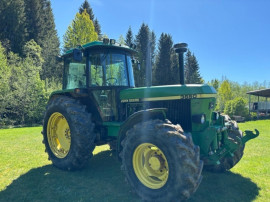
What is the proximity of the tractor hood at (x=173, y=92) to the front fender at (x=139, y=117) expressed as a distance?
364 millimetres

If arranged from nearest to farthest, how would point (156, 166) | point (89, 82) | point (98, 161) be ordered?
1. point (156, 166)
2. point (89, 82)
3. point (98, 161)

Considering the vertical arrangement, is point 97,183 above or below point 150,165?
below

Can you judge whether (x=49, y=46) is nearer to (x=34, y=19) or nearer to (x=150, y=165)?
(x=34, y=19)

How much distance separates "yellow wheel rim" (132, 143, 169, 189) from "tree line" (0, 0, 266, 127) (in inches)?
107

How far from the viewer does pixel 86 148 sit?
4.77 metres

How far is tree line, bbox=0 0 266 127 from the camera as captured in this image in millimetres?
20344

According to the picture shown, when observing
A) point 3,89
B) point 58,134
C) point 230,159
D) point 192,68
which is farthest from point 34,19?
point 230,159

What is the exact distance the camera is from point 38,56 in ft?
81.7

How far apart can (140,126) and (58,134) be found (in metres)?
2.89

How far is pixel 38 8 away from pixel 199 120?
3592 cm

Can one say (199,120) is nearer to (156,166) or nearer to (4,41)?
(156,166)

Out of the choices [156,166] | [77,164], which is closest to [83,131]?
[77,164]

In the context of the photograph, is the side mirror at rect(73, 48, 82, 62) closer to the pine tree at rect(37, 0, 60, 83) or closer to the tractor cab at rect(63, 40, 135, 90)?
the tractor cab at rect(63, 40, 135, 90)

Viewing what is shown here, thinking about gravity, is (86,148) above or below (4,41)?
below
